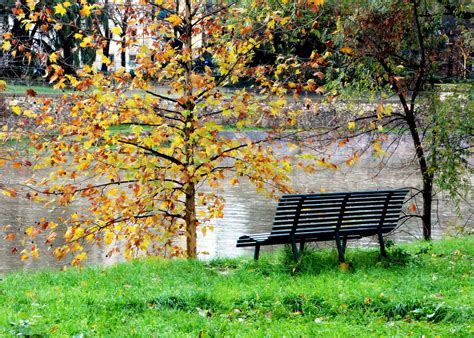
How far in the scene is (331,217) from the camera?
8.50 metres

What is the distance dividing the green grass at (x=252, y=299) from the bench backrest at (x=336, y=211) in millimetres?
343

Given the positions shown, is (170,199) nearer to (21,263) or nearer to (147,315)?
(21,263)

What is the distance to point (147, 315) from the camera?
6.23m

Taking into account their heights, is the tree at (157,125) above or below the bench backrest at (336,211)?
above

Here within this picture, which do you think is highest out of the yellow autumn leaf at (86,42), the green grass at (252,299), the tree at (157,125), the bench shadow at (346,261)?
the yellow autumn leaf at (86,42)

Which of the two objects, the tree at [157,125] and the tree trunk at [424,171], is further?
the tree trunk at [424,171]

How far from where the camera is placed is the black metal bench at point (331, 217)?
824 cm

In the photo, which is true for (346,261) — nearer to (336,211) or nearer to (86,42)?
(336,211)

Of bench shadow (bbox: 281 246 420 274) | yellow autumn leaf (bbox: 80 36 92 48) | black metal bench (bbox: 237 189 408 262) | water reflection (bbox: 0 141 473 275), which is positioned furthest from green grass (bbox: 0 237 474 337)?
water reflection (bbox: 0 141 473 275)

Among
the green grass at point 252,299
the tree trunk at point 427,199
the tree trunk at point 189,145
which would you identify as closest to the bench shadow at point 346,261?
the green grass at point 252,299

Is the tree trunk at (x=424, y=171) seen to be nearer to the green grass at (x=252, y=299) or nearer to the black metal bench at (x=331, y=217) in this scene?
the black metal bench at (x=331, y=217)

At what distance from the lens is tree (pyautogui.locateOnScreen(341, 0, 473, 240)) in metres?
12.5

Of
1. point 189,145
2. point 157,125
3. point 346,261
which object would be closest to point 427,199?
point 189,145

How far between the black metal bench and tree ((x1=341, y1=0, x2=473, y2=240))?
11.3 feet
